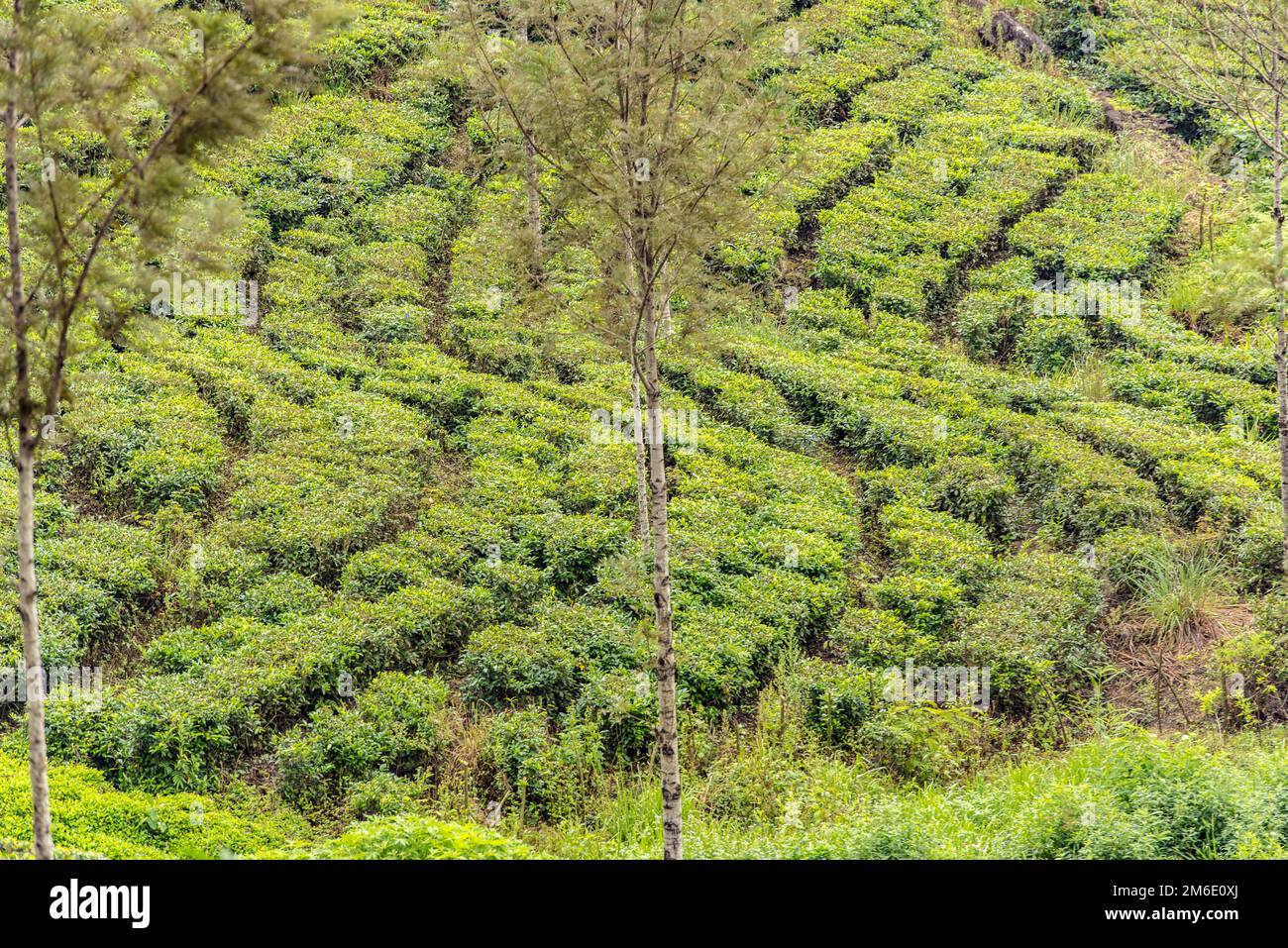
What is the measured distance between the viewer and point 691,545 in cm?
1556

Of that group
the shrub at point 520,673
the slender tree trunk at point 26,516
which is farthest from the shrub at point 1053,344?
the slender tree trunk at point 26,516

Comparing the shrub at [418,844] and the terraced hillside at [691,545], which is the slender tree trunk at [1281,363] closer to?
Result: the terraced hillside at [691,545]

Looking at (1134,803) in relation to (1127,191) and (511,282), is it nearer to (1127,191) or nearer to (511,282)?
(511,282)

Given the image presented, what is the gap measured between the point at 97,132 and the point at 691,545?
9837 mm

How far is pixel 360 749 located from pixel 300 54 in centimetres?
724

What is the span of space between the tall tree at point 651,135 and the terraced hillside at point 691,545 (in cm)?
108

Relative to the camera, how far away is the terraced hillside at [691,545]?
11.0 meters

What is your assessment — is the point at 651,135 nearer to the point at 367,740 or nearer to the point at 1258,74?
the point at 367,740

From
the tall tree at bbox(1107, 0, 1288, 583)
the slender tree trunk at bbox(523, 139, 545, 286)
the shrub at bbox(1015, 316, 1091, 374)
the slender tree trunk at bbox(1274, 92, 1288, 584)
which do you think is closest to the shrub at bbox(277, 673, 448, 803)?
the slender tree trunk at bbox(523, 139, 545, 286)

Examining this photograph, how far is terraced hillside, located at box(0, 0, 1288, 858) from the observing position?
435 inches

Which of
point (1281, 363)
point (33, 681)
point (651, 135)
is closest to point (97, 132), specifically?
point (33, 681)

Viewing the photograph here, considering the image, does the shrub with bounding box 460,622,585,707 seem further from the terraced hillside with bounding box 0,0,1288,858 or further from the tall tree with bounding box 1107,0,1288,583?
the tall tree with bounding box 1107,0,1288,583

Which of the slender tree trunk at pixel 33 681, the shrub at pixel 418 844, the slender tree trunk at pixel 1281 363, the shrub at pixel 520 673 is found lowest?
the shrub at pixel 418 844

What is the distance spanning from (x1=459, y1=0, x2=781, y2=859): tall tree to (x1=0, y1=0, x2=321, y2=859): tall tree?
2.41m
